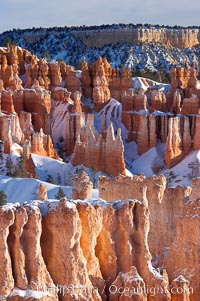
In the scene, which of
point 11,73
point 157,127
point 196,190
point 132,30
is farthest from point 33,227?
point 132,30

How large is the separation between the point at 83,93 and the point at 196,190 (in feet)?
118

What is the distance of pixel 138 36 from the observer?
387ft

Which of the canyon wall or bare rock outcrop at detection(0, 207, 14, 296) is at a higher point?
bare rock outcrop at detection(0, 207, 14, 296)

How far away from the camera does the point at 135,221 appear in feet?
70.0

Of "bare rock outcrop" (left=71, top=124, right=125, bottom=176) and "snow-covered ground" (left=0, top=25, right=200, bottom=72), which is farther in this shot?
"snow-covered ground" (left=0, top=25, right=200, bottom=72)

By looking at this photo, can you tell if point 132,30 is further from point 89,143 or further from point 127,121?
point 89,143

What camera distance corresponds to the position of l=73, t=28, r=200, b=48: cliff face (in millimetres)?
117250

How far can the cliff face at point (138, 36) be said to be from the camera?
385 ft

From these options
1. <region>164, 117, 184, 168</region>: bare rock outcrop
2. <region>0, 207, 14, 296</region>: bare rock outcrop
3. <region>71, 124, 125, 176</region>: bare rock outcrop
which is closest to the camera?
<region>0, 207, 14, 296</region>: bare rock outcrop

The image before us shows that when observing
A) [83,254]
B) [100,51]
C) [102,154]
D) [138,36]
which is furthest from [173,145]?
[138,36]

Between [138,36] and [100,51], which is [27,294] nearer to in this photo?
[100,51]

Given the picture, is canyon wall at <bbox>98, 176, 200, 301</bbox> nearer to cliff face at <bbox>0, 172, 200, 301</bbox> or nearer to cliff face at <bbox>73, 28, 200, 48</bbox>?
cliff face at <bbox>0, 172, 200, 301</bbox>

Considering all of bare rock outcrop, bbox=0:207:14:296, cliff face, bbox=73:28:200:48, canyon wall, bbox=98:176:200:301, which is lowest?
canyon wall, bbox=98:176:200:301

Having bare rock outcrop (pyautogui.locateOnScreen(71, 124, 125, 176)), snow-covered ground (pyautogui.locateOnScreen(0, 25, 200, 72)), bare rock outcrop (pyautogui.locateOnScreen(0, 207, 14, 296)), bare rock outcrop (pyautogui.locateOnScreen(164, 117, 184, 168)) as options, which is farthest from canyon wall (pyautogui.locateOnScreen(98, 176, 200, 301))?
snow-covered ground (pyautogui.locateOnScreen(0, 25, 200, 72))
